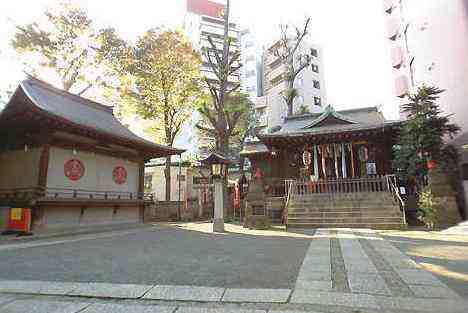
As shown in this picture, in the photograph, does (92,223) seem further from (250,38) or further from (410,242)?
(250,38)

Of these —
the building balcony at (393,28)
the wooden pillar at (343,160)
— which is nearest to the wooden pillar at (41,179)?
the wooden pillar at (343,160)

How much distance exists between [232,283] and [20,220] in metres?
10.9

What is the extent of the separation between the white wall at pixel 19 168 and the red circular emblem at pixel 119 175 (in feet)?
13.3

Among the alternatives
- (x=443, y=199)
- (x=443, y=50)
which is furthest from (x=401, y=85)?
(x=443, y=199)

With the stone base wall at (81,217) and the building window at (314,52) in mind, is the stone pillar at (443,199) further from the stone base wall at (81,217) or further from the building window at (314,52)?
the building window at (314,52)

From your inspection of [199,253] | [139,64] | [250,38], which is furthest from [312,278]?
[250,38]

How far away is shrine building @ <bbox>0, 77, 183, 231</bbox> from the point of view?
11.7 m

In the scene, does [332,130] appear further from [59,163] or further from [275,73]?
[275,73]

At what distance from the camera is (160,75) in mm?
23359

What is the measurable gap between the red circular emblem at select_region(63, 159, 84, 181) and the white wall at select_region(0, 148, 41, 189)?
3.94ft

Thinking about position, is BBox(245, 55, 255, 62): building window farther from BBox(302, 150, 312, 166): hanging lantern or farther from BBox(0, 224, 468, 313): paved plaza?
BBox(0, 224, 468, 313): paved plaza

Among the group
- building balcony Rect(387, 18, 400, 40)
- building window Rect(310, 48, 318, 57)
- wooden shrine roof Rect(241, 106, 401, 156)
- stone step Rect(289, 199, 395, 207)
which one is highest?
building window Rect(310, 48, 318, 57)

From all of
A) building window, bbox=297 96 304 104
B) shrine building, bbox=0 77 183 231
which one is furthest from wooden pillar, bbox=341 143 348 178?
building window, bbox=297 96 304 104

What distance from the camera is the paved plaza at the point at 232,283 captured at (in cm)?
316
